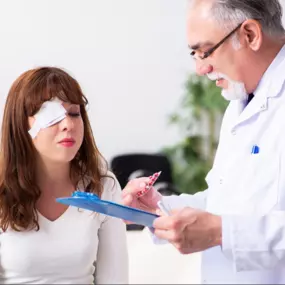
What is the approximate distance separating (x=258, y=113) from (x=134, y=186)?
0.26 meters

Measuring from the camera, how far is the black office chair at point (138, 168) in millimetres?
1652

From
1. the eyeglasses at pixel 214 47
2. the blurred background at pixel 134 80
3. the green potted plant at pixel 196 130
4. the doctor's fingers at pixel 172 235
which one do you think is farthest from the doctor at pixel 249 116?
the green potted plant at pixel 196 130

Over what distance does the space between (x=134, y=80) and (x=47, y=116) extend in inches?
48.3

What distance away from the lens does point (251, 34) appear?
106 centimetres

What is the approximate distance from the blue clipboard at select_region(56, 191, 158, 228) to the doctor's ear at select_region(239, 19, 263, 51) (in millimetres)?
361

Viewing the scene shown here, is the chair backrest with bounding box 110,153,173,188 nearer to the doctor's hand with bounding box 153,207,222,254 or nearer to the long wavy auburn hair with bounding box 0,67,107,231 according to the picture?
the long wavy auburn hair with bounding box 0,67,107,231

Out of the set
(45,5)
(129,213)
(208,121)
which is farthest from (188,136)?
(129,213)

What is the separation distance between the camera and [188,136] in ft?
11.0

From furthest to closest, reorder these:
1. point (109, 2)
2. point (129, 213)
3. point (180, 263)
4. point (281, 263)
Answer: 1. point (180, 263)
2. point (109, 2)
3. point (281, 263)
4. point (129, 213)

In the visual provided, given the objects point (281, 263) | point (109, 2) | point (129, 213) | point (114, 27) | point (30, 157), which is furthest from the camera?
point (114, 27)

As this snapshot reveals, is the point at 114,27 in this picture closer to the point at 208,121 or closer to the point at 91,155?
the point at 91,155

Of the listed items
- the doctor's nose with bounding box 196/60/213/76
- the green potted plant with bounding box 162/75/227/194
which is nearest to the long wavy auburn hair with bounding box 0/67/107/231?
the doctor's nose with bounding box 196/60/213/76

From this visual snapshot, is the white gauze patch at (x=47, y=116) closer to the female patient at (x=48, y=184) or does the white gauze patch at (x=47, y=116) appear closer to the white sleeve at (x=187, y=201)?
the female patient at (x=48, y=184)

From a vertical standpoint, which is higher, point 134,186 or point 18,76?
point 18,76
